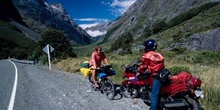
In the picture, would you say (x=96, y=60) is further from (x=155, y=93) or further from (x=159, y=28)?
(x=159, y=28)

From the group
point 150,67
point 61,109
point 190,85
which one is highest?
point 150,67

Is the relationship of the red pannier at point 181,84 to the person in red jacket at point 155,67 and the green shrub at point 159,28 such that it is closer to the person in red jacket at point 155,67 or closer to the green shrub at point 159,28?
the person in red jacket at point 155,67

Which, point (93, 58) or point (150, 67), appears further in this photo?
point (93, 58)

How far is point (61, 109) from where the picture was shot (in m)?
9.85

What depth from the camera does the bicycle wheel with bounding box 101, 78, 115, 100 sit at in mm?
11559

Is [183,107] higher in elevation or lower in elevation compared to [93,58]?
lower

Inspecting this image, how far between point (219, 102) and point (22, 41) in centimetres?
17097

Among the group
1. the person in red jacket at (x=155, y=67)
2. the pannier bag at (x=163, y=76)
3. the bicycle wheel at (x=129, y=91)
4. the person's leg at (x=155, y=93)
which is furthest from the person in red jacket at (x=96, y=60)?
the pannier bag at (x=163, y=76)

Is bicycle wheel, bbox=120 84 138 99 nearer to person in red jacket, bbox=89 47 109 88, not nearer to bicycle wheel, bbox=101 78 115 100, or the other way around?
bicycle wheel, bbox=101 78 115 100

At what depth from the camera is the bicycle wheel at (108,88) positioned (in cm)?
1156

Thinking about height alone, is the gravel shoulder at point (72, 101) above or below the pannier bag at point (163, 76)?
below

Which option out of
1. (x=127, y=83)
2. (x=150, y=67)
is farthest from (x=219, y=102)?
(x=127, y=83)

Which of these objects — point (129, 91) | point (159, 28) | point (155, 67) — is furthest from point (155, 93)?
point (159, 28)

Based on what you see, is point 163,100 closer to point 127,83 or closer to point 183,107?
point 183,107
